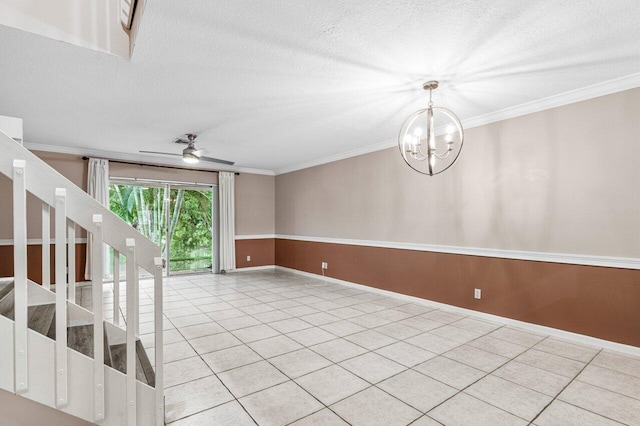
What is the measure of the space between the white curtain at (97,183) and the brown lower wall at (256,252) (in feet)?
9.29

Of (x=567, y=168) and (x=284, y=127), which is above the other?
(x=284, y=127)

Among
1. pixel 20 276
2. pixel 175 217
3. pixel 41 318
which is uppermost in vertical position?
pixel 175 217

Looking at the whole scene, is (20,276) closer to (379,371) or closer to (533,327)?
(379,371)

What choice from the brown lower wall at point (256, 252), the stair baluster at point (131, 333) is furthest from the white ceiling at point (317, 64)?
the brown lower wall at point (256, 252)

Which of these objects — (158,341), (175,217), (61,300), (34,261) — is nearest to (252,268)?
(175,217)

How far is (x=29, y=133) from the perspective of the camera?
181 inches

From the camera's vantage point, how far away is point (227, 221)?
7125 mm

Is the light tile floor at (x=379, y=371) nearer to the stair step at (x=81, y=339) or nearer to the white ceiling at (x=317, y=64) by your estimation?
the stair step at (x=81, y=339)

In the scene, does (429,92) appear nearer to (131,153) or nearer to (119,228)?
(119,228)

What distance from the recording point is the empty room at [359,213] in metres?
1.73

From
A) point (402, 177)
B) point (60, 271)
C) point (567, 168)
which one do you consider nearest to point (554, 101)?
point (567, 168)

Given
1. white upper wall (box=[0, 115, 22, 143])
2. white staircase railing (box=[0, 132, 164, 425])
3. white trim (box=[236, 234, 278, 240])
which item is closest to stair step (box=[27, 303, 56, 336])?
white staircase railing (box=[0, 132, 164, 425])

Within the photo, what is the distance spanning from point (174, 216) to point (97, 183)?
1562 millimetres

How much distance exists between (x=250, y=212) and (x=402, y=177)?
413 cm
